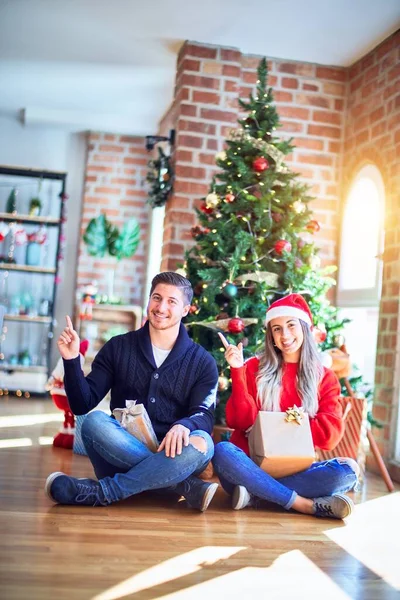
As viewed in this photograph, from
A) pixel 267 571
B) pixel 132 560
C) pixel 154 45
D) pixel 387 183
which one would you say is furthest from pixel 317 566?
pixel 154 45

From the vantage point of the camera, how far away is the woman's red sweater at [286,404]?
3221 mm

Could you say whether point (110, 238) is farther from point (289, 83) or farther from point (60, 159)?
point (289, 83)

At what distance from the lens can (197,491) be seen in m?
3.02

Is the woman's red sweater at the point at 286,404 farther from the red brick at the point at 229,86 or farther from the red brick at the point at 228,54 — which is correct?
the red brick at the point at 228,54

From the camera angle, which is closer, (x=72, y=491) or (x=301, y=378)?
(x=72, y=491)

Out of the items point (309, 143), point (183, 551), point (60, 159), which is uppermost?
point (60, 159)

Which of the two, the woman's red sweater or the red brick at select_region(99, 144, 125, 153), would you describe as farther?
the red brick at select_region(99, 144, 125, 153)

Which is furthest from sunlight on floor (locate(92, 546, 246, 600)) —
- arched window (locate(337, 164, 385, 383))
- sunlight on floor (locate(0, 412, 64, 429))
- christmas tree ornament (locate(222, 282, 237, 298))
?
sunlight on floor (locate(0, 412, 64, 429))

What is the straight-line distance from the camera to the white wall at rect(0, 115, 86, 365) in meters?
7.91

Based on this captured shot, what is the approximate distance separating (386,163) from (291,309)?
1777 mm

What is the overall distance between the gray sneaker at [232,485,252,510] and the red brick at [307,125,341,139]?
299cm

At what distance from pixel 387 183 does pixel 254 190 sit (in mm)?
859

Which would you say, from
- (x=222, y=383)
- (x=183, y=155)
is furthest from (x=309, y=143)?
(x=222, y=383)

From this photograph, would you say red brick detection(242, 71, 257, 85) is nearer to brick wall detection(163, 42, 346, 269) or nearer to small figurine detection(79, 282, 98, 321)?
brick wall detection(163, 42, 346, 269)
